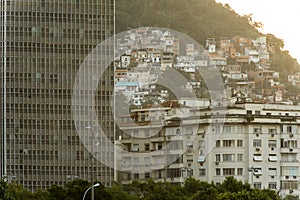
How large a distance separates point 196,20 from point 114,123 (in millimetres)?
52698

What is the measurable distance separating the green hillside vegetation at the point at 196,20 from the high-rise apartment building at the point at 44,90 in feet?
124

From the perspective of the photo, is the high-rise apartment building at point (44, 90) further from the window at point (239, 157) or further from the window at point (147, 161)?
the window at point (239, 157)

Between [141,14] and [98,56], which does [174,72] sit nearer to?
[141,14]

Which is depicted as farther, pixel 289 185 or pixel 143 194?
pixel 289 185

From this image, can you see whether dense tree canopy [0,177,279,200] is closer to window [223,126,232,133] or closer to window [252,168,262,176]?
window [252,168,262,176]

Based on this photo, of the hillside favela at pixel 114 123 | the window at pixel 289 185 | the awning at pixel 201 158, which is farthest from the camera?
the window at pixel 289 185

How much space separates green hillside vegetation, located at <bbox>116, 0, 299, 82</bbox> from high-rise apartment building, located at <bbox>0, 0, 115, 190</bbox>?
3791 cm

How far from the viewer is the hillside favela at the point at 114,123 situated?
9306 centimetres

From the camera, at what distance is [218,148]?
348 ft

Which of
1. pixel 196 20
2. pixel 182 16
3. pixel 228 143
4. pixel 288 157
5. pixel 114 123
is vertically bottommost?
pixel 288 157

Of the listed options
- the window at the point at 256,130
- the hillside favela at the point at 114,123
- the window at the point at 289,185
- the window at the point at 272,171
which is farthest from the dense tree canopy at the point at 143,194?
the window at the point at 272,171

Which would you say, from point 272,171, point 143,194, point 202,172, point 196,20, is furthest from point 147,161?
point 196,20

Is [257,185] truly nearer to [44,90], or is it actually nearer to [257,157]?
[257,157]

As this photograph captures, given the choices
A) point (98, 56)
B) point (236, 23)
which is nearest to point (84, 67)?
point (98, 56)
